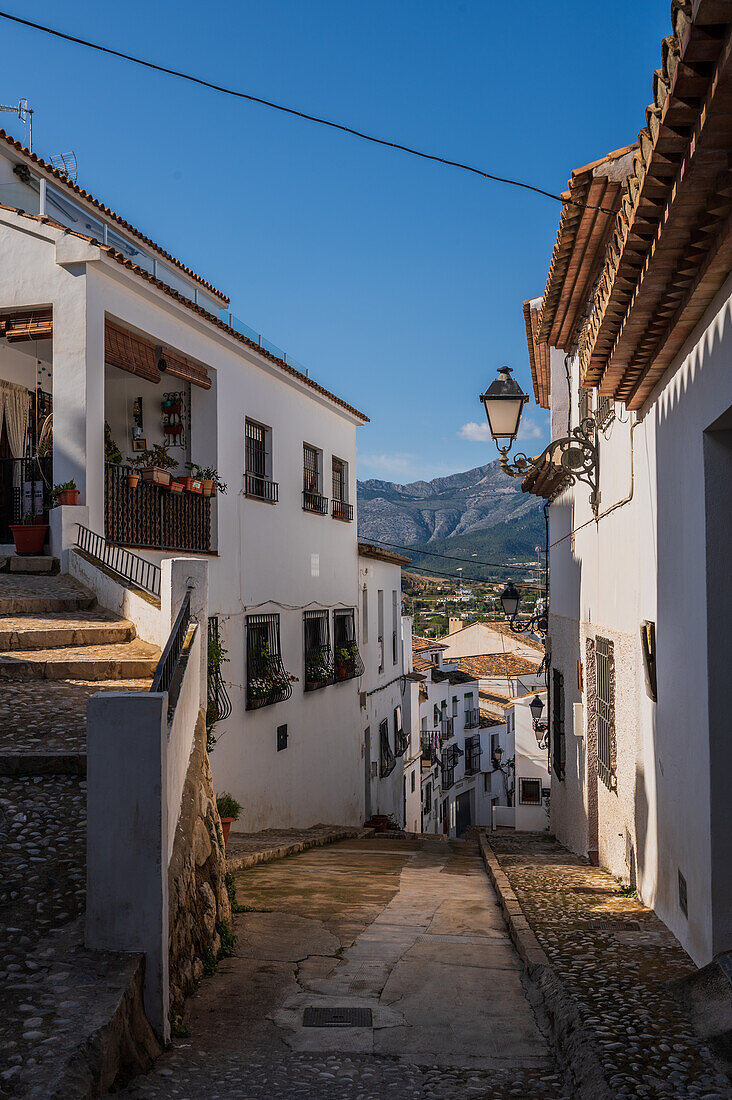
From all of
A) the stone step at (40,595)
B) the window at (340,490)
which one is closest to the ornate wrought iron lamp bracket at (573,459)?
the stone step at (40,595)

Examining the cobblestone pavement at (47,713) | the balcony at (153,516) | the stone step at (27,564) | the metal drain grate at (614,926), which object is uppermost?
the balcony at (153,516)

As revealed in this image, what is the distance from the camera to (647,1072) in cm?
354

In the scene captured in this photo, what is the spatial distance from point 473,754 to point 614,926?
4359 centimetres

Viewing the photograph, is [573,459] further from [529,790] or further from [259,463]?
[529,790]

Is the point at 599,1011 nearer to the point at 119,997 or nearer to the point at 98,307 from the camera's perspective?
the point at 119,997

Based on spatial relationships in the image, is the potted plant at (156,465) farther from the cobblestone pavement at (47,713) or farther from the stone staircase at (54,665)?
the cobblestone pavement at (47,713)

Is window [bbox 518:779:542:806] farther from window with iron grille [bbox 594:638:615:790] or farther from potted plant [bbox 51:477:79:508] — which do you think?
potted plant [bbox 51:477:79:508]

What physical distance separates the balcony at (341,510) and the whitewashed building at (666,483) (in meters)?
9.95

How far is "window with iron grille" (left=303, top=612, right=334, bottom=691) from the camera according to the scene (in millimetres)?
16562

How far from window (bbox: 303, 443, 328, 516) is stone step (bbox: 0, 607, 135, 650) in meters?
8.48

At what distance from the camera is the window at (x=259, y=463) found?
14.9 meters

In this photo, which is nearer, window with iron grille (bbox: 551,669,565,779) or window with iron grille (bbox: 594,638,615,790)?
window with iron grille (bbox: 594,638,615,790)

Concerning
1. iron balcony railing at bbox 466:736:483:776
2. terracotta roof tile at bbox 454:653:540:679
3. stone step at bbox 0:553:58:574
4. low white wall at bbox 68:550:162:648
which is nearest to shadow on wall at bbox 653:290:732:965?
low white wall at bbox 68:550:162:648

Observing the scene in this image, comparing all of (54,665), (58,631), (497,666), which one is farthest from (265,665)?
(497,666)
